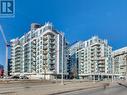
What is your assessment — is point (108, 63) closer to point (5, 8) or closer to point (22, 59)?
point (22, 59)

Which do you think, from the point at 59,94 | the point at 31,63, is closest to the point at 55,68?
the point at 31,63

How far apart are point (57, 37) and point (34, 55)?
17622 millimetres

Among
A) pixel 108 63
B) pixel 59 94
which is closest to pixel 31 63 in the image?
pixel 108 63

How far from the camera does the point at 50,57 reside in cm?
17950

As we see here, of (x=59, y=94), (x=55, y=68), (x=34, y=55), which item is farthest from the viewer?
(x=34, y=55)

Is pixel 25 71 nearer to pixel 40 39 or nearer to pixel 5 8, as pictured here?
pixel 40 39

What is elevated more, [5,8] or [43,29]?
[43,29]

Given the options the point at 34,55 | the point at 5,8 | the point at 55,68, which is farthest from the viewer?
the point at 34,55

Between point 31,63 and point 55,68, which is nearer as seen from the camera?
point 55,68

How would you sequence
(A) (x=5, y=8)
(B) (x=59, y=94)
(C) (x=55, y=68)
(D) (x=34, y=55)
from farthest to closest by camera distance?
1. (D) (x=34, y=55)
2. (C) (x=55, y=68)
3. (B) (x=59, y=94)
4. (A) (x=5, y=8)

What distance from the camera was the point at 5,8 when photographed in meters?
38.4

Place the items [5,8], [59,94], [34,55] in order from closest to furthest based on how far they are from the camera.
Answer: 1. [5,8]
2. [59,94]
3. [34,55]

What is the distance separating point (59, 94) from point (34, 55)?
5772 inches

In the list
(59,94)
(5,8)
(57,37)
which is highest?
(57,37)
